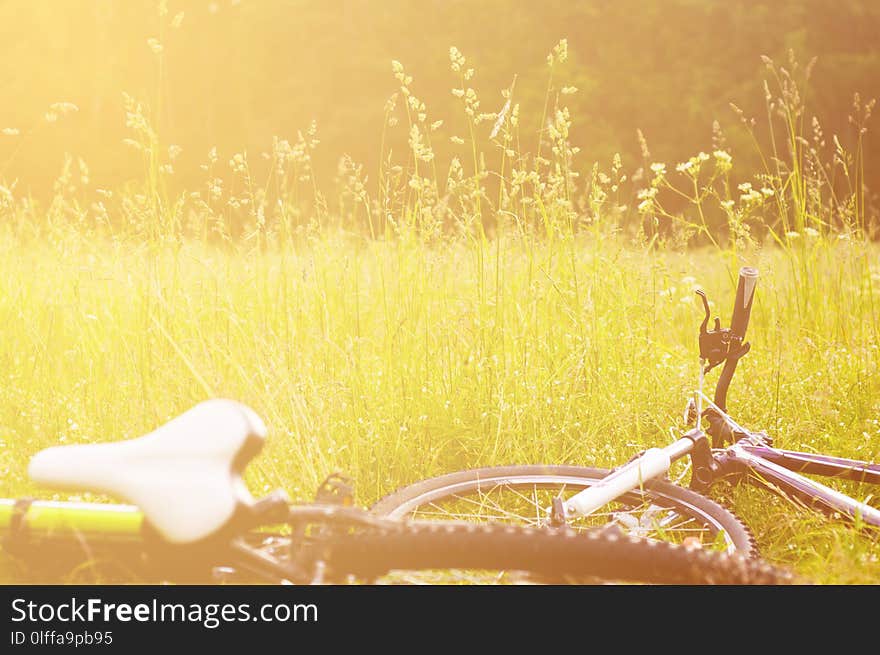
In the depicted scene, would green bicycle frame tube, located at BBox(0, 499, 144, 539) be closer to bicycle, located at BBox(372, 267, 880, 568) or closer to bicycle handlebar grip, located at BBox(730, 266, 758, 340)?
Answer: bicycle, located at BBox(372, 267, 880, 568)

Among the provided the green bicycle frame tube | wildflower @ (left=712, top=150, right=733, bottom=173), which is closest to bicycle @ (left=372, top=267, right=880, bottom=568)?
the green bicycle frame tube

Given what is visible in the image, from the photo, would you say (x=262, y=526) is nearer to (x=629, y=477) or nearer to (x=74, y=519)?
(x=74, y=519)

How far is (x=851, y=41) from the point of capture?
18375mm

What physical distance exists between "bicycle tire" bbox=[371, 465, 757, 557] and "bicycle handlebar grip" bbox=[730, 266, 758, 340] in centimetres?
49

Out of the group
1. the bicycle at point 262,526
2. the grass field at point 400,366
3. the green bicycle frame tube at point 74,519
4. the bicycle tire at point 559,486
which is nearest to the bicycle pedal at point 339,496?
the bicycle at point 262,526

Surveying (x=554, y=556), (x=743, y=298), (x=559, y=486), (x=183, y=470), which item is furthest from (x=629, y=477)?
(x=183, y=470)

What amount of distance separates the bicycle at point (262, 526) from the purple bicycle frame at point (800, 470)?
110 cm

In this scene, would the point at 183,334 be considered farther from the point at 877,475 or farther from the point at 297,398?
the point at 877,475

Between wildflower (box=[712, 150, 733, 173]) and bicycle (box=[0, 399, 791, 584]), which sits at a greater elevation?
wildflower (box=[712, 150, 733, 173])

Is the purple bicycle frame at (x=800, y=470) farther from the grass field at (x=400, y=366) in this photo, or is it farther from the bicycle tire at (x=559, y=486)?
the grass field at (x=400, y=366)

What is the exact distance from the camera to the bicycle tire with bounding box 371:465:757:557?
2.33m

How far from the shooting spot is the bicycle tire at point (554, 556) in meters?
1.42
